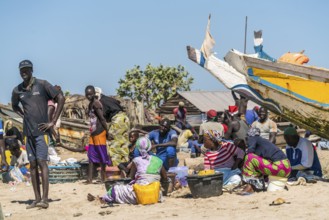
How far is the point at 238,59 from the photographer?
10945mm

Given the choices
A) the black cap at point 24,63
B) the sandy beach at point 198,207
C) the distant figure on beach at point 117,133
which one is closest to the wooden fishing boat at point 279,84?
the sandy beach at point 198,207

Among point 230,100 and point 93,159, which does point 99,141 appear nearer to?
point 93,159

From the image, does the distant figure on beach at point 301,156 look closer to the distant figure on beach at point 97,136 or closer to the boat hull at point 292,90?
the boat hull at point 292,90

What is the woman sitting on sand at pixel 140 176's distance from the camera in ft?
26.6

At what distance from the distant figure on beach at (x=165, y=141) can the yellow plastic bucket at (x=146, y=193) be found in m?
1.89

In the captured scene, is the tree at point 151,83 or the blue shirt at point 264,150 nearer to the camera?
the blue shirt at point 264,150

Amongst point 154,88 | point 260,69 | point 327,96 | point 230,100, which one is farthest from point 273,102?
point 154,88

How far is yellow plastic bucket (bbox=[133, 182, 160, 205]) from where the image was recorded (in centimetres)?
800

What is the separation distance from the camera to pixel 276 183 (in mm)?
8500

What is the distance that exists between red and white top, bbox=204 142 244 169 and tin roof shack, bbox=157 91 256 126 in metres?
13.5

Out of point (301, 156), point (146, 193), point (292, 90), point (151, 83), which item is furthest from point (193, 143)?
point (151, 83)

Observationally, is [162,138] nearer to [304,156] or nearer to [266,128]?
[304,156]

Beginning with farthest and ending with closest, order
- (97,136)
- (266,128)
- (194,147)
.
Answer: (194,147), (266,128), (97,136)

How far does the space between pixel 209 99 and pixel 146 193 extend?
16.2m
